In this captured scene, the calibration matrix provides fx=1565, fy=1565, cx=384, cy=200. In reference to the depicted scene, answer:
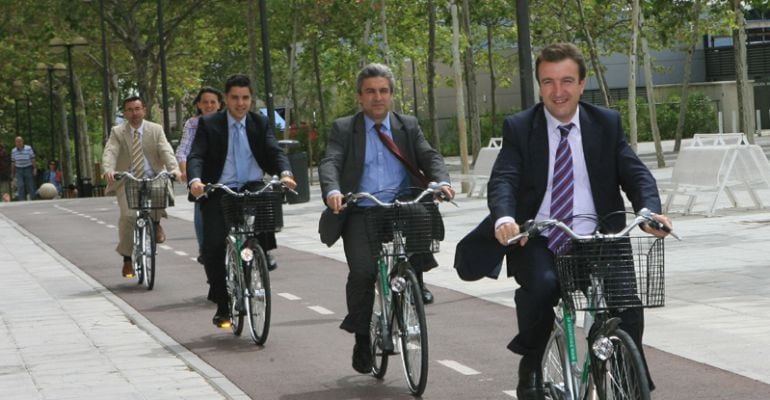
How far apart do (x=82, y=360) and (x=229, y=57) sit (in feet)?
203

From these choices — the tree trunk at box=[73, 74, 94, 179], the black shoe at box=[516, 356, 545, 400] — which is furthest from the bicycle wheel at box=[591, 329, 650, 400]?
the tree trunk at box=[73, 74, 94, 179]

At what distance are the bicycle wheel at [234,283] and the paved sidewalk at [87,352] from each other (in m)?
0.47

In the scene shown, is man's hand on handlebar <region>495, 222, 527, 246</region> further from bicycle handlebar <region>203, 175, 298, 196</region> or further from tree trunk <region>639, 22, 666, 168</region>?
tree trunk <region>639, 22, 666, 168</region>

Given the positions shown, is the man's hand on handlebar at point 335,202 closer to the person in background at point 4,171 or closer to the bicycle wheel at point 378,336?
the bicycle wheel at point 378,336

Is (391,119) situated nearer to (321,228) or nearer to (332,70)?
(321,228)

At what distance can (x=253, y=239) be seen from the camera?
10.2 meters

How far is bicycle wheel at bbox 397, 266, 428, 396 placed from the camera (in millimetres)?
7645

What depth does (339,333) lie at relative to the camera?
1084cm

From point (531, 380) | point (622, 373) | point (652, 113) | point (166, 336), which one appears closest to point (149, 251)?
point (166, 336)

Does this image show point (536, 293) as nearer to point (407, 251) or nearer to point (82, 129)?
point (407, 251)

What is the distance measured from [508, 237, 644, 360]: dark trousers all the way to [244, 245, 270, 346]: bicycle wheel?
412 centimetres

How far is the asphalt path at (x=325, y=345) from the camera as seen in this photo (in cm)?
812

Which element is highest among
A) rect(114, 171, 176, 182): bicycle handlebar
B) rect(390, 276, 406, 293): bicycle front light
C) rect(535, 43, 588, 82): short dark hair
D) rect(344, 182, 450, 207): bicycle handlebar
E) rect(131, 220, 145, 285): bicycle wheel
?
rect(535, 43, 588, 82): short dark hair

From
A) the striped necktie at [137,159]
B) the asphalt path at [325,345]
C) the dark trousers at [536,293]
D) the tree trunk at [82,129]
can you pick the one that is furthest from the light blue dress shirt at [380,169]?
the tree trunk at [82,129]
